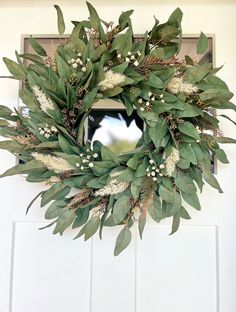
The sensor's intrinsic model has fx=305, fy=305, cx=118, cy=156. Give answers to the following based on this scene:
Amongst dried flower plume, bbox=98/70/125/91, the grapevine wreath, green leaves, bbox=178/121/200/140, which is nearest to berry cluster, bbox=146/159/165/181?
the grapevine wreath

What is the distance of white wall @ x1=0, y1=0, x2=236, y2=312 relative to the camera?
107 cm

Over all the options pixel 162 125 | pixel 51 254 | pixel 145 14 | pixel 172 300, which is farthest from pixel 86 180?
pixel 145 14

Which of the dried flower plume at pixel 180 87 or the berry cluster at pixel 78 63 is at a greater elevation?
the berry cluster at pixel 78 63

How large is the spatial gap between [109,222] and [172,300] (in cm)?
40

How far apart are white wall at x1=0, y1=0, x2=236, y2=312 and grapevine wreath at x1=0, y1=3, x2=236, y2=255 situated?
0.21 metres

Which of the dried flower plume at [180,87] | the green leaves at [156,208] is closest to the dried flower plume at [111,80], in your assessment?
the dried flower plume at [180,87]

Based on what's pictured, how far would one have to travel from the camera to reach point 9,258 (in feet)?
3.57

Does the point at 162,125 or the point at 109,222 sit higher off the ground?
the point at 162,125

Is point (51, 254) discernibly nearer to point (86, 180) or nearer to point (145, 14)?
point (86, 180)

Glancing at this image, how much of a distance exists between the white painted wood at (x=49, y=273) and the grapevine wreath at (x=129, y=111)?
0.23 meters

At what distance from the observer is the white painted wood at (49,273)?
1.07 m

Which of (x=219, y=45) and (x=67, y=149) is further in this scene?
(x=219, y=45)

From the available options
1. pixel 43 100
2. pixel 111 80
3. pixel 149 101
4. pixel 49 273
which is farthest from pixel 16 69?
pixel 49 273

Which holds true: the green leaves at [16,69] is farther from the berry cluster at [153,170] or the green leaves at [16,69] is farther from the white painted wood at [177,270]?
the white painted wood at [177,270]
